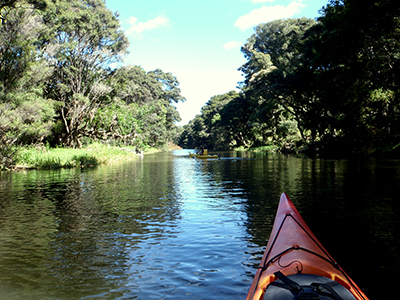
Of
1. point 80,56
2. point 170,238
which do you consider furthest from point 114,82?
point 170,238

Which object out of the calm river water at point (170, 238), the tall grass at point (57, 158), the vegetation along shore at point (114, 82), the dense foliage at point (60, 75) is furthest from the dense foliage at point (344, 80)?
the tall grass at point (57, 158)

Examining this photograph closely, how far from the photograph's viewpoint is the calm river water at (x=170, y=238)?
17.1 ft

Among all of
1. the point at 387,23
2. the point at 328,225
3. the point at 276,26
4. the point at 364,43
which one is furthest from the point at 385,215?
the point at 276,26

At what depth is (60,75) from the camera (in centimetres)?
3447

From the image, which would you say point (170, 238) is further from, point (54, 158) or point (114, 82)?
point (114, 82)

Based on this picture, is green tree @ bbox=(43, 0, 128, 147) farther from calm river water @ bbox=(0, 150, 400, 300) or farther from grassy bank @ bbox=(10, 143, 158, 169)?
calm river water @ bbox=(0, 150, 400, 300)

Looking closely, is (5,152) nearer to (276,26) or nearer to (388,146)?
(388,146)

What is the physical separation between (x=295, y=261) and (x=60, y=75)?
3531cm

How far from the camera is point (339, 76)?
30141mm

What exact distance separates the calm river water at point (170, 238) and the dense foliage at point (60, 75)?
11265mm

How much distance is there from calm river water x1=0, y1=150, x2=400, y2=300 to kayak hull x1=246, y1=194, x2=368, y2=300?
67cm

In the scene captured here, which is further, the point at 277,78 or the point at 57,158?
the point at 277,78

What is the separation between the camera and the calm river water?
522 cm

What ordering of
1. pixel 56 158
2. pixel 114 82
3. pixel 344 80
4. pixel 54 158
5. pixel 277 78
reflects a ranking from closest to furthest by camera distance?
pixel 54 158 < pixel 56 158 < pixel 344 80 < pixel 114 82 < pixel 277 78
